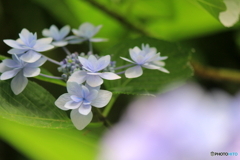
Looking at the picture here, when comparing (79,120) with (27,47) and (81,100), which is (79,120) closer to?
(81,100)

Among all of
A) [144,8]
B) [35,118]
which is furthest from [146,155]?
[144,8]

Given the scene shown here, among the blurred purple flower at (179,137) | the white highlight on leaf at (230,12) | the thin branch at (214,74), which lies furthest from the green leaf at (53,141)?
the thin branch at (214,74)

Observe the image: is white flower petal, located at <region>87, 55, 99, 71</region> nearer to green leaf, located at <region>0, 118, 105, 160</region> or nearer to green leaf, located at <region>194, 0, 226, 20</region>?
green leaf, located at <region>0, 118, 105, 160</region>

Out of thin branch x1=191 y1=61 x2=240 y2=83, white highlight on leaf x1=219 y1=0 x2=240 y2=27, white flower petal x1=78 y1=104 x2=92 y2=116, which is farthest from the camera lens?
thin branch x1=191 y1=61 x2=240 y2=83

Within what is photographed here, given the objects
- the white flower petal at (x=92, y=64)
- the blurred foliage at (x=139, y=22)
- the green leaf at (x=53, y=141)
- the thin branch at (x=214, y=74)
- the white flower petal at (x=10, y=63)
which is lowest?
the green leaf at (x=53, y=141)

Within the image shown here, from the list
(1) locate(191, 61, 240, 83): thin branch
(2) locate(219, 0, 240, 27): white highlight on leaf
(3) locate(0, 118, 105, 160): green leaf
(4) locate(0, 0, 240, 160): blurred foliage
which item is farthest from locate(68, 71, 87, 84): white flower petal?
(1) locate(191, 61, 240, 83): thin branch

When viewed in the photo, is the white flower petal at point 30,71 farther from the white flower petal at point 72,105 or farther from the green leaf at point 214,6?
the green leaf at point 214,6
